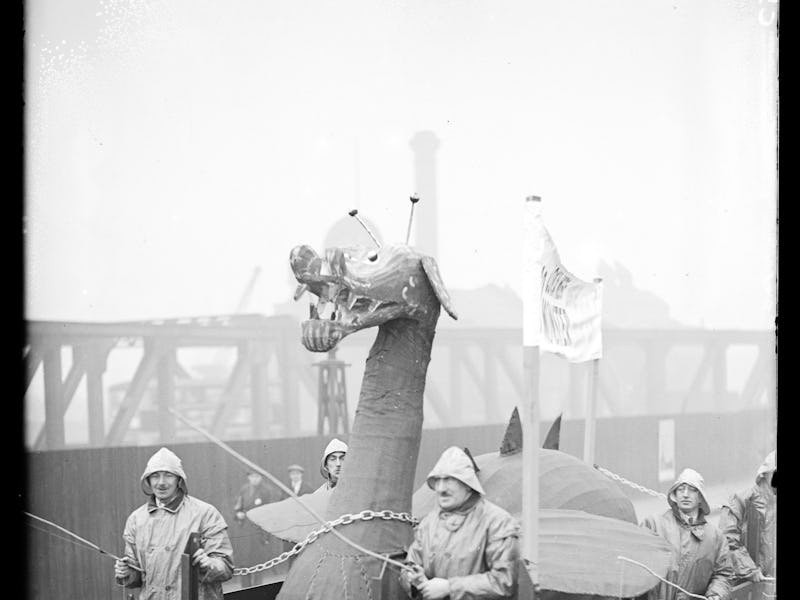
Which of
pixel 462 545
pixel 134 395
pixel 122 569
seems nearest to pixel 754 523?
pixel 462 545

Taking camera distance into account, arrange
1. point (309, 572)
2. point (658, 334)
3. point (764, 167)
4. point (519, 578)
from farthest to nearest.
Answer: point (658, 334) → point (764, 167) → point (309, 572) → point (519, 578)

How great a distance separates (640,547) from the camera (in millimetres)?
3311

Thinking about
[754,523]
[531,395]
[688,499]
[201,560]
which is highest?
[531,395]

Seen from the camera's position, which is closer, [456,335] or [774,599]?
[774,599]

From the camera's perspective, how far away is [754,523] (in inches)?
185

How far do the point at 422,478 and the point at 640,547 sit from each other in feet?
11.5

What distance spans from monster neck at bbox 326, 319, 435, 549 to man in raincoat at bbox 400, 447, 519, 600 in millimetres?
208

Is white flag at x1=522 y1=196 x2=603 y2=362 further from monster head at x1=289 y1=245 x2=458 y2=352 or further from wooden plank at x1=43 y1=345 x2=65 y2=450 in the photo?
wooden plank at x1=43 y1=345 x2=65 y2=450

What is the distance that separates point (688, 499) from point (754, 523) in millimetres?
1019

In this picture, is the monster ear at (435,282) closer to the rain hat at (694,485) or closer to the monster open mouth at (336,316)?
the monster open mouth at (336,316)

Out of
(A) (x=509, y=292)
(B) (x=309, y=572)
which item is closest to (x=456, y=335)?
(A) (x=509, y=292)

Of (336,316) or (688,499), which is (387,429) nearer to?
(336,316)

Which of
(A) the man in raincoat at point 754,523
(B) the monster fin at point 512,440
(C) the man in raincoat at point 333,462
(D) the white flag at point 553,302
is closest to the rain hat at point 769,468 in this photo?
(A) the man in raincoat at point 754,523

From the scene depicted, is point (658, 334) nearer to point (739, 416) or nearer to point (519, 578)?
point (739, 416)
